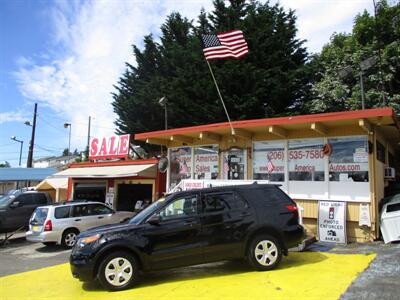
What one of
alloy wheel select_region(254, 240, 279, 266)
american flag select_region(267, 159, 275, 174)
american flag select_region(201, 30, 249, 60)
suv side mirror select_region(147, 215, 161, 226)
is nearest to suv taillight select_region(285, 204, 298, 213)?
alloy wheel select_region(254, 240, 279, 266)

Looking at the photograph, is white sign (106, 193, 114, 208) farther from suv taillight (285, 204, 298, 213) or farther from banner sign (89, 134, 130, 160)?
suv taillight (285, 204, 298, 213)

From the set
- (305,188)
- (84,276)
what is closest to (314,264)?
(305,188)

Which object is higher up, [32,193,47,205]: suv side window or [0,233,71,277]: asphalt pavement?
[32,193,47,205]: suv side window

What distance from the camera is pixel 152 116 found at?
24422mm

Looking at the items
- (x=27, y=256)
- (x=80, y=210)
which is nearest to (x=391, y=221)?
(x=80, y=210)

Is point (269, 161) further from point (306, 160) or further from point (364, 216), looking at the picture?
point (364, 216)

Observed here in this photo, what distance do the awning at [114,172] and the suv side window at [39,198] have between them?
188cm

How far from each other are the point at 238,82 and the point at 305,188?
31.2 feet

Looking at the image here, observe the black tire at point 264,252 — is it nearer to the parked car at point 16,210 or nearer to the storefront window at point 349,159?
the storefront window at point 349,159

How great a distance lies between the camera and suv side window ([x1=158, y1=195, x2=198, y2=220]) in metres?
7.02

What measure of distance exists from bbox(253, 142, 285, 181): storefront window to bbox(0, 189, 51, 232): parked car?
9.73 meters

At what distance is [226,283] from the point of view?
650cm

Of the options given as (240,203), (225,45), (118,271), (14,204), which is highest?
(225,45)

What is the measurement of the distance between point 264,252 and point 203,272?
4.15ft
